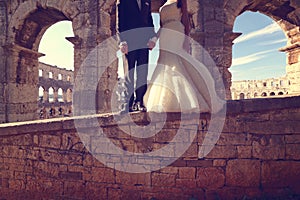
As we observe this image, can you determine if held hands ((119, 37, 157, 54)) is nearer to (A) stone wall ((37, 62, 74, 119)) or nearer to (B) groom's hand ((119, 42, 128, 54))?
(B) groom's hand ((119, 42, 128, 54))

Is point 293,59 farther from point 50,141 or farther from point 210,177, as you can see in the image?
point 50,141

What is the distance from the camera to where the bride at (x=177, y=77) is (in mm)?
2463

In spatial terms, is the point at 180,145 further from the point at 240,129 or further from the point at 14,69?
the point at 14,69

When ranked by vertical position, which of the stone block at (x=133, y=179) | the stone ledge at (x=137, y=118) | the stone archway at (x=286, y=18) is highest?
the stone archway at (x=286, y=18)

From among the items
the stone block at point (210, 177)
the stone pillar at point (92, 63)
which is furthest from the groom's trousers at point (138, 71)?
the stone pillar at point (92, 63)

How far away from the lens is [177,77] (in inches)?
100

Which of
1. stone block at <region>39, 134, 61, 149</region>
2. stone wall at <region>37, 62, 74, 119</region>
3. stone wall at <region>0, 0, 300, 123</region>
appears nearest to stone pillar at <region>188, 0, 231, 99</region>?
stone wall at <region>0, 0, 300, 123</region>

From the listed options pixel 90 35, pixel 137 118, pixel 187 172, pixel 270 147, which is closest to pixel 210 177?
pixel 187 172

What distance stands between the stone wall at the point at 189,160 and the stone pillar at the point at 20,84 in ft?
18.8

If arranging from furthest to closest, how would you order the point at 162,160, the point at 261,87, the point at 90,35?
the point at 261,87
the point at 90,35
the point at 162,160

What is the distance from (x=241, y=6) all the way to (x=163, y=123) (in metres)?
5.95

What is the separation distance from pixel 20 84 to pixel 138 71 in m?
7.25

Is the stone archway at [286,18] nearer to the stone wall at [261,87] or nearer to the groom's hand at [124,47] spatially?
the groom's hand at [124,47]

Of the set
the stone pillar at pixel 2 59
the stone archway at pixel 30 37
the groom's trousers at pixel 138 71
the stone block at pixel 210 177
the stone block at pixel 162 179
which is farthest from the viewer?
the stone pillar at pixel 2 59
